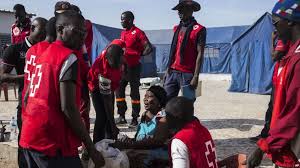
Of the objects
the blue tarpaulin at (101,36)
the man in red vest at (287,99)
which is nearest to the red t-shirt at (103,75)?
the man in red vest at (287,99)

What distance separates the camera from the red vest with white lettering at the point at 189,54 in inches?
222

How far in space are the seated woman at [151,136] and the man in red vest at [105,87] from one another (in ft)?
1.52

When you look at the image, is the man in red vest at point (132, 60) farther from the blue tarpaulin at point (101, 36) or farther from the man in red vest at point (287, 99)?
the blue tarpaulin at point (101, 36)

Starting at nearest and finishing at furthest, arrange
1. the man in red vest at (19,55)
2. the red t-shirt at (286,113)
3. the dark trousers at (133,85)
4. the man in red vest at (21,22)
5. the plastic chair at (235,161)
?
the red t-shirt at (286,113) → the plastic chair at (235,161) → the man in red vest at (19,55) → the man in red vest at (21,22) → the dark trousers at (133,85)

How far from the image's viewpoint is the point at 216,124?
8414 mm

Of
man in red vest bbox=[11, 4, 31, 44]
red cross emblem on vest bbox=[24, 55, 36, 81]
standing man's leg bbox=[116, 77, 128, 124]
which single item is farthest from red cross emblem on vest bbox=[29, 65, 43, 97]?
standing man's leg bbox=[116, 77, 128, 124]

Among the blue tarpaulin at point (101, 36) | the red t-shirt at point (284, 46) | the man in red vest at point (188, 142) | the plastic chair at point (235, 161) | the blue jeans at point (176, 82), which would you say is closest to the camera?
the red t-shirt at point (284, 46)

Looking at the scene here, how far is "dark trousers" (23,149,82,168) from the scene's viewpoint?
285 centimetres

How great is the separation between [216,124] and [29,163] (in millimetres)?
5850

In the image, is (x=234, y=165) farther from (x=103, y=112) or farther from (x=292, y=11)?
(x=103, y=112)

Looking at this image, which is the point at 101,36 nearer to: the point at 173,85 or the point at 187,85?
the point at 173,85

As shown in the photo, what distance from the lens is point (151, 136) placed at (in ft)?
14.4

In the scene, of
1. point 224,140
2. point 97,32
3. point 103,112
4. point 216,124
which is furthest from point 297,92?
point 97,32

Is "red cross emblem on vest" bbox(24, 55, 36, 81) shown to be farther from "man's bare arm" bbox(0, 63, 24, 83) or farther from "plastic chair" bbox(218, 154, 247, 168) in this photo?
"plastic chair" bbox(218, 154, 247, 168)
